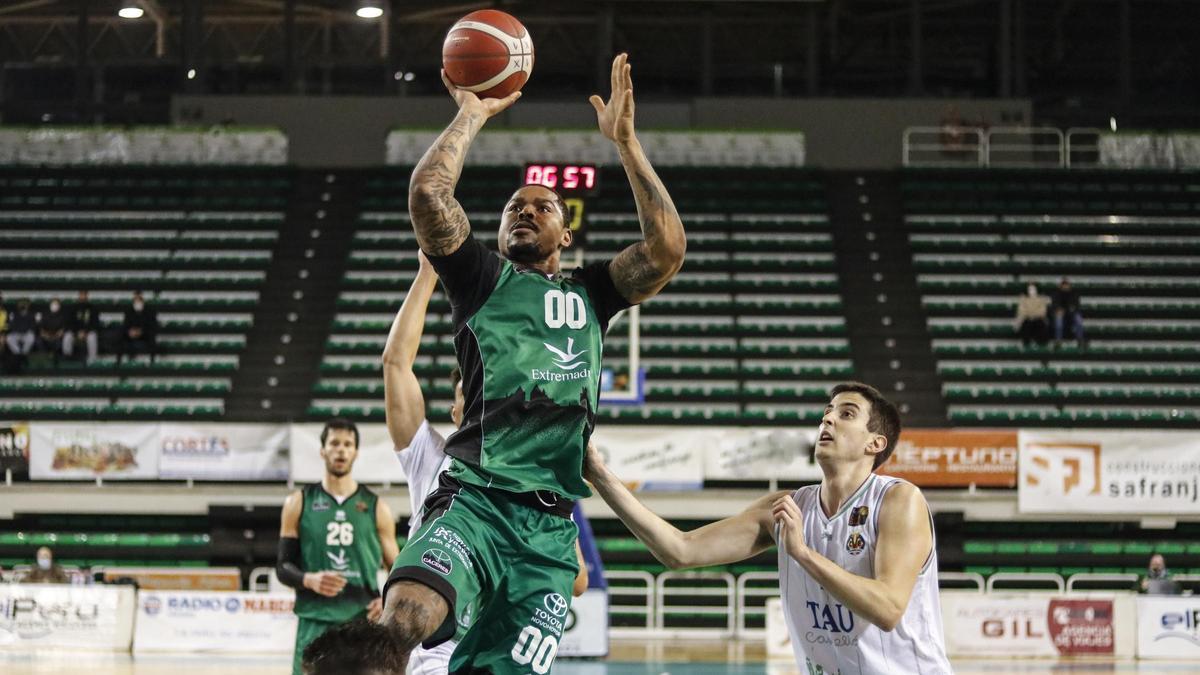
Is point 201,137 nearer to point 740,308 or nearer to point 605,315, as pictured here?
point 740,308

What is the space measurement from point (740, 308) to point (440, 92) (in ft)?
30.1

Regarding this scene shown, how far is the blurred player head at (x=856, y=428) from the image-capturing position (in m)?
4.61

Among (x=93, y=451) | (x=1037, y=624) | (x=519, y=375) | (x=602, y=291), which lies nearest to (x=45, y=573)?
(x=93, y=451)

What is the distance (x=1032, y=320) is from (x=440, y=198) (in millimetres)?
18436

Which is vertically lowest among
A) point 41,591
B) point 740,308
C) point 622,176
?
point 41,591

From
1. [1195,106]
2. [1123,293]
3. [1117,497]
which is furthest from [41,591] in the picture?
[1195,106]

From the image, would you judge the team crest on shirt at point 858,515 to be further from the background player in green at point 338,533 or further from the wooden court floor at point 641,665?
the wooden court floor at point 641,665

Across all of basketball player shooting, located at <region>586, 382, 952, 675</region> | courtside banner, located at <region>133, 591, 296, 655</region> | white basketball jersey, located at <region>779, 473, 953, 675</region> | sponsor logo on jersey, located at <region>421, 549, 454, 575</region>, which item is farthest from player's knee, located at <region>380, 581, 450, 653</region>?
courtside banner, located at <region>133, 591, 296, 655</region>

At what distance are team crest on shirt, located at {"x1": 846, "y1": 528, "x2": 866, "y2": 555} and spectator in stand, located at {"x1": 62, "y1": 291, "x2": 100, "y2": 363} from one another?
1848cm

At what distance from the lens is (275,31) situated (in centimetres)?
2978

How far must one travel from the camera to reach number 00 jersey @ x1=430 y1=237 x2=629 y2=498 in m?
4.02

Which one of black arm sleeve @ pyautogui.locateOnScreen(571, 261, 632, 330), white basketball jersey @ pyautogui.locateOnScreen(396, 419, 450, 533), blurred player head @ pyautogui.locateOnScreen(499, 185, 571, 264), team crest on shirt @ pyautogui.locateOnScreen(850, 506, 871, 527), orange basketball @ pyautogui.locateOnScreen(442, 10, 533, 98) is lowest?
team crest on shirt @ pyautogui.locateOnScreen(850, 506, 871, 527)

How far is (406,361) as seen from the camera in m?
5.55

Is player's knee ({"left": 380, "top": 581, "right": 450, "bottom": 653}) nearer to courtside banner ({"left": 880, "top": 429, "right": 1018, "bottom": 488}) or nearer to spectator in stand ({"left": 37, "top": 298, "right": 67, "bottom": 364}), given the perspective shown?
courtside banner ({"left": 880, "top": 429, "right": 1018, "bottom": 488})
